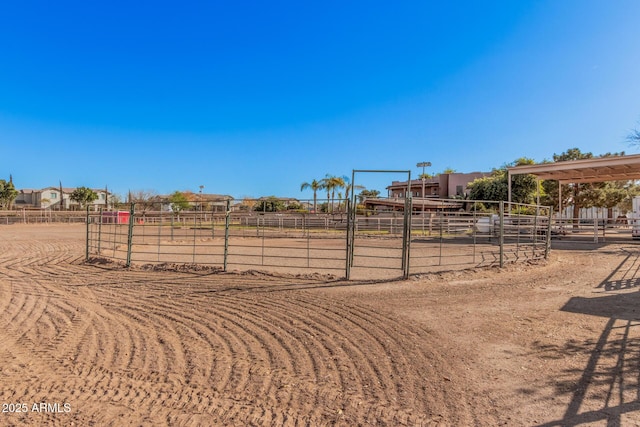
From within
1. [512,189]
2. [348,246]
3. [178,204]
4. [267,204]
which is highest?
[512,189]

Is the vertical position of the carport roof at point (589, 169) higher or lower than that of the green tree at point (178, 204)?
higher

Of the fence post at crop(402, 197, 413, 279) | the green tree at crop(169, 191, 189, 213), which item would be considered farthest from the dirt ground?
the green tree at crop(169, 191, 189, 213)

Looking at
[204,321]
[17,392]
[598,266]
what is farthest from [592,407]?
[598,266]

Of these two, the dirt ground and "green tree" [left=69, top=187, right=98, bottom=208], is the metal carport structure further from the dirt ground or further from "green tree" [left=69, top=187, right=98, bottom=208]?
"green tree" [left=69, top=187, right=98, bottom=208]

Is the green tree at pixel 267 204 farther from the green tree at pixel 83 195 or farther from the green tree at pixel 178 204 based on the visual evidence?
the green tree at pixel 83 195

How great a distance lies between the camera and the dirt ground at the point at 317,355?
3008 millimetres

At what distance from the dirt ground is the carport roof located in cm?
1306

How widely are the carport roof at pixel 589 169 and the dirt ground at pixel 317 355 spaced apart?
13.1 metres

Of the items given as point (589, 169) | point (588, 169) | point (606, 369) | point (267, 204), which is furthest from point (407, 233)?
point (267, 204)

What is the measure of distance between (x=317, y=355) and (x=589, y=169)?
2186 centimetres

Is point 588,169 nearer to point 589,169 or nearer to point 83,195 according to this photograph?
point 589,169

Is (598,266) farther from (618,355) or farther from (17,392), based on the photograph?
(17,392)

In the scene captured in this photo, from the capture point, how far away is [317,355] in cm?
411

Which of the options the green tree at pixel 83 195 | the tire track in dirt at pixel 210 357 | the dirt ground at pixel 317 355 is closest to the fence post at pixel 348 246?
the dirt ground at pixel 317 355
